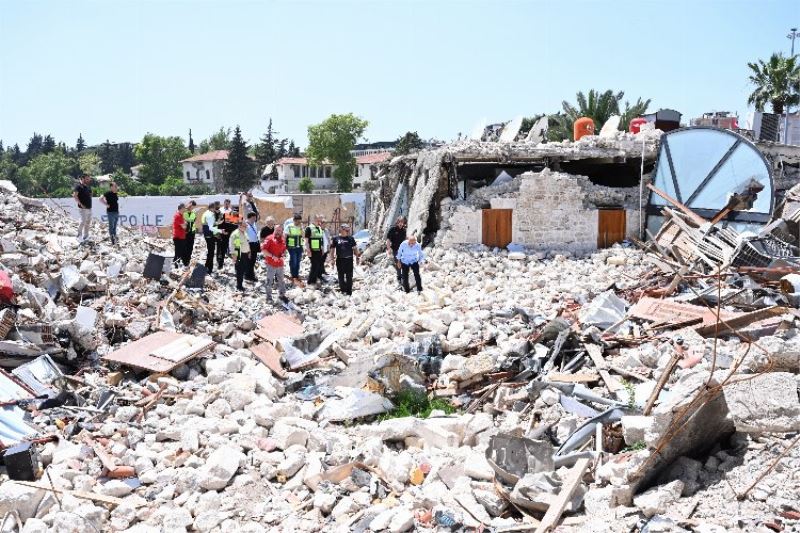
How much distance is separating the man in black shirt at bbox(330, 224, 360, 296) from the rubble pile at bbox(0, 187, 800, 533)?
604 mm

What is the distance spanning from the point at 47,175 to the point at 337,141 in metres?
24.9

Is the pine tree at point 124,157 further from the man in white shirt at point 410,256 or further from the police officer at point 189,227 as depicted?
the man in white shirt at point 410,256

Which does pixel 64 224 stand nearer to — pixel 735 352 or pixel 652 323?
pixel 652 323

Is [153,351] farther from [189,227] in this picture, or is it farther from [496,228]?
[496,228]

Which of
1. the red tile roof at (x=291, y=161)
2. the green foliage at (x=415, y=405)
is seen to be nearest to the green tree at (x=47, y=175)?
the red tile roof at (x=291, y=161)

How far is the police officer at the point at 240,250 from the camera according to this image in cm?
1129

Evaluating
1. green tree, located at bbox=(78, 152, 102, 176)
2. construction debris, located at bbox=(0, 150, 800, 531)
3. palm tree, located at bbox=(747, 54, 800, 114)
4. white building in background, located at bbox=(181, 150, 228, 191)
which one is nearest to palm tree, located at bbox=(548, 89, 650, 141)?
palm tree, located at bbox=(747, 54, 800, 114)

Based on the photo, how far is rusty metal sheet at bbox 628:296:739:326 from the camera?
319 inches

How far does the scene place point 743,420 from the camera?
4.68m

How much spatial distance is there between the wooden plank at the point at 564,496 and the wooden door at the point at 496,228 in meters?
10.4

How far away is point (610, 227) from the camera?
15.0 m

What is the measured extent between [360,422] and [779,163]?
14.2 meters

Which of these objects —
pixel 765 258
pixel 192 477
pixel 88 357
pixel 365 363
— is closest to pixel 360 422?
pixel 365 363

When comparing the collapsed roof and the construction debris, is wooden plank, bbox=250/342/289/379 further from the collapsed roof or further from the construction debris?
the collapsed roof
